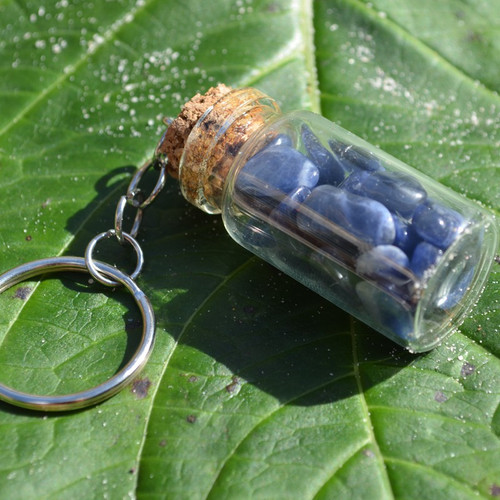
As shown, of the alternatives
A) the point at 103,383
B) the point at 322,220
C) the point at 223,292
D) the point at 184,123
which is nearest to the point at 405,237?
the point at 322,220

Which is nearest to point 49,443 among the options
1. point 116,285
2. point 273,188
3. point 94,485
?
point 94,485

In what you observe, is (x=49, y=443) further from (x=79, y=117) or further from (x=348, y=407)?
(x=79, y=117)

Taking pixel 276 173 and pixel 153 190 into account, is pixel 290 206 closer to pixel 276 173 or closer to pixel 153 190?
pixel 276 173

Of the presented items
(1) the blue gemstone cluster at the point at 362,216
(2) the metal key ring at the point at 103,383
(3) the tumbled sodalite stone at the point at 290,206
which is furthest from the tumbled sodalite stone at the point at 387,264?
(2) the metal key ring at the point at 103,383

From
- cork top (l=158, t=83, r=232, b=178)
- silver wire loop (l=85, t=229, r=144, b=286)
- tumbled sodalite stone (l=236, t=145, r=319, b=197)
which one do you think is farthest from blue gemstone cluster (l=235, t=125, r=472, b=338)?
silver wire loop (l=85, t=229, r=144, b=286)

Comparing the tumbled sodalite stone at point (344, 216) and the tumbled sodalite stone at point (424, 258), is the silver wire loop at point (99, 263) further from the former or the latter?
the tumbled sodalite stone at point (424, 258)

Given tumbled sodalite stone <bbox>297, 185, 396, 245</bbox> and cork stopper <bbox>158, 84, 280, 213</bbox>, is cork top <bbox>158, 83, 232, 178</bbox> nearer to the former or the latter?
cork stopper <bbox>158, 84, 280, 213</bbox>

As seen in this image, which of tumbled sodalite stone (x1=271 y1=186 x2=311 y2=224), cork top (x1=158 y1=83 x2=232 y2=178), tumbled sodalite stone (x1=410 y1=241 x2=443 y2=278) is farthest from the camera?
cork top (x1=158 y1=83 x2=232 y2=178)
